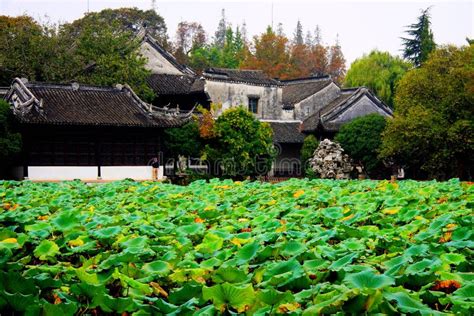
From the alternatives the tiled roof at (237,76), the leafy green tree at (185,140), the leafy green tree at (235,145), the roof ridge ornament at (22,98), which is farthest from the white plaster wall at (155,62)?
the roof ridge ornament at (22,98)

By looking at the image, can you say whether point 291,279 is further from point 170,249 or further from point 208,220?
point 208,220

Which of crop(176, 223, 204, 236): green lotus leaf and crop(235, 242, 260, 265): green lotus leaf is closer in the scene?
crop(235, 242, 260, 265): green lotus leaf

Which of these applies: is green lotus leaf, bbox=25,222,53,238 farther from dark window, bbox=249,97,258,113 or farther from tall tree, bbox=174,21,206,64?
tall tree, bbox=174,21,206,64

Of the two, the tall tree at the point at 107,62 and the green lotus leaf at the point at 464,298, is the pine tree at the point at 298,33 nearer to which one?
the tall tree at the point at 107,62

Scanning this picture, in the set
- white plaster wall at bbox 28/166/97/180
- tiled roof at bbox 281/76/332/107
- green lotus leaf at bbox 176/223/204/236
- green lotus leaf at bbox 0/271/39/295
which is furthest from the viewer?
tiled roof at bbox 281/76/332/107

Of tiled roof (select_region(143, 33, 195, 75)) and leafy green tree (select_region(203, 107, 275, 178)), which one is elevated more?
tiled roof (select_region(143, 33, 195, 75))

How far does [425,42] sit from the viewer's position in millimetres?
40094

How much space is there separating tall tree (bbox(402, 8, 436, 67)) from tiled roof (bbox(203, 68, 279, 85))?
11.8 meters

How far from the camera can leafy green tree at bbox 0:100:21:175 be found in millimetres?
20797

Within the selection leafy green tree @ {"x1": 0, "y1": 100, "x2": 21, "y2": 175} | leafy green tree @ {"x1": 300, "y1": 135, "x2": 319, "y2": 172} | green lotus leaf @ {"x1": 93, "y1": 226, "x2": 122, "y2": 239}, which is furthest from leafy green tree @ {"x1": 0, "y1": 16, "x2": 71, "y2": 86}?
green lotus leaf @ {"x1": 93, "y1": 226, "x2": 122, "y2": 239}

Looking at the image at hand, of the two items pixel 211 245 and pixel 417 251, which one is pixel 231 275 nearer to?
pixel 211 245

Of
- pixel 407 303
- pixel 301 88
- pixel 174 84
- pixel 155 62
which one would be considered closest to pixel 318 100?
pixel 301 88

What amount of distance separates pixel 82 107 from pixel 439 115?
44.6 feet

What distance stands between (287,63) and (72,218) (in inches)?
1880
